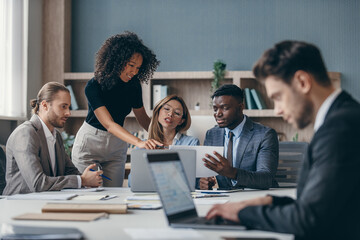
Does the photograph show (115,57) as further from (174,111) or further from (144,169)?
(144,169)

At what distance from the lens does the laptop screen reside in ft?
3.85

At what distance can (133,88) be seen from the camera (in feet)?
9.50

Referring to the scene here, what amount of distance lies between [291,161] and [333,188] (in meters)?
1.86

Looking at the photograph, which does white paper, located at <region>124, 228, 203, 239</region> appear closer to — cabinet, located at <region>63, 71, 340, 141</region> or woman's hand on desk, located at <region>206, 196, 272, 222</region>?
woman's hand on desk, located at <region>206, 196, 272, 222</region>

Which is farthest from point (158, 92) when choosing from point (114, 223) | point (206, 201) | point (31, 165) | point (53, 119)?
point (114, 223)

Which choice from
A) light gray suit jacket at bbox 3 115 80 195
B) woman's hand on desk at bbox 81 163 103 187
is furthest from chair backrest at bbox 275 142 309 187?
light gray suit jacket at bbox 3 115 80 195

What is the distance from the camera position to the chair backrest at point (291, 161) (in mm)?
2719

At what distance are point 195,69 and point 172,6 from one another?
31.3 inches

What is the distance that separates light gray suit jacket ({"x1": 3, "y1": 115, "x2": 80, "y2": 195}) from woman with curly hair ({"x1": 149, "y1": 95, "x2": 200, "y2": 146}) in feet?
2.84

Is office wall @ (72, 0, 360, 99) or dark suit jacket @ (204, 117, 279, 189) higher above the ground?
office wall @ (72, 0, 360, 99)

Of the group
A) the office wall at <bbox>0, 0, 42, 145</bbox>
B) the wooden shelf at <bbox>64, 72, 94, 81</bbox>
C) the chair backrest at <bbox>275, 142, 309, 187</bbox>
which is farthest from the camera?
the wooden shelf at <bbox>64, 72, 94, 81</bbox>

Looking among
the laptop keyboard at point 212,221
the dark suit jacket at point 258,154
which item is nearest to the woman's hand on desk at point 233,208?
the laptop keyboard at point 212,221

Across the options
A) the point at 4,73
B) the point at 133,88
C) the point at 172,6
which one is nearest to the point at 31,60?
the point at 4,73

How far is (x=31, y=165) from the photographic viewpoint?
6.90ft
